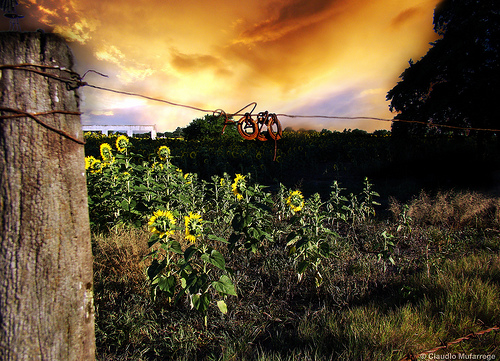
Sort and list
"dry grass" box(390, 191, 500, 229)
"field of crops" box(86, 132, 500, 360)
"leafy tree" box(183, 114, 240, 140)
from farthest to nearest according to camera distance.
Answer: "leafy tree" box(183, 114, 240, 140), "dry grass" box(390, 191, 500, 229), "field of crops" box(86, 132, 500, 360)

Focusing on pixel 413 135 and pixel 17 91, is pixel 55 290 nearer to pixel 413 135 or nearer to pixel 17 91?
pixel 17 91

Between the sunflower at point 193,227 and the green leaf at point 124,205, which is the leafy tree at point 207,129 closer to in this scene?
the green leaf at point 124,205

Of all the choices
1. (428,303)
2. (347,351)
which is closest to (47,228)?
(347,351)

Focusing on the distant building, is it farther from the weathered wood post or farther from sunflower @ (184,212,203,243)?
the weathered wood post

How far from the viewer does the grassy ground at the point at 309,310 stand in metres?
2.09

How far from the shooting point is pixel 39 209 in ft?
4.22

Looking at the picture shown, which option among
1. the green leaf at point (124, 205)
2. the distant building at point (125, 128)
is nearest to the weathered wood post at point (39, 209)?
the green leaf at point (124, 205)

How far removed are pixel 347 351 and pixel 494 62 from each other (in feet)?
32.1

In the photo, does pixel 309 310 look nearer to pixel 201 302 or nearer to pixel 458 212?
pixel 201 302

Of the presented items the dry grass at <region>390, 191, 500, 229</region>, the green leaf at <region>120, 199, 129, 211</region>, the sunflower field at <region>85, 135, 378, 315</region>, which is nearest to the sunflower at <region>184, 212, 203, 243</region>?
the sunflower field at <region>85, 135, 378, 315</region>

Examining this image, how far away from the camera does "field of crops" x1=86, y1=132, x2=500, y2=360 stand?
7.23 feet

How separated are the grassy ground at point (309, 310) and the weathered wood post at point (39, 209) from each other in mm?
952

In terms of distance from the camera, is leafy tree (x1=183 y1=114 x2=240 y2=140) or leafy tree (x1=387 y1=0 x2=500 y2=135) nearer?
leafy tree (x1=387 y1=0 x2=500 y2=135)

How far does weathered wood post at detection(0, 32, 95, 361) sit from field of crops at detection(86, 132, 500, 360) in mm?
892
